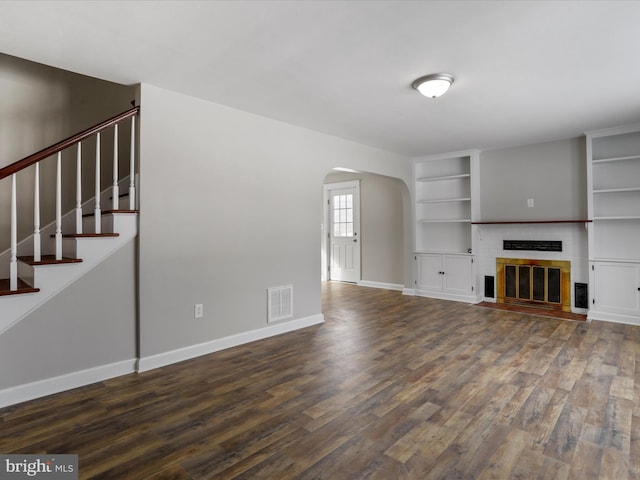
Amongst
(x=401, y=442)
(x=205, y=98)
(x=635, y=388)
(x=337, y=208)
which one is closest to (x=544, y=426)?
(x=401, y=442)

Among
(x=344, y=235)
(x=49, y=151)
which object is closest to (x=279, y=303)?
(x=49, y=151)

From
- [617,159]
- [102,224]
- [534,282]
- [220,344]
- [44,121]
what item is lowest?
[220,344]

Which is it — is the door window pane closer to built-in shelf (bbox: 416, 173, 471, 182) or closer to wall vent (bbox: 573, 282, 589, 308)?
built-in shelf (bbox: 416, 173, 471, 182)

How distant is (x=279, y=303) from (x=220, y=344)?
838mm

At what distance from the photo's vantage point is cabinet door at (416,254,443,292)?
614 cm

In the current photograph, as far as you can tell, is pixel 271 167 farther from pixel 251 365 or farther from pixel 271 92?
pixel 251 365

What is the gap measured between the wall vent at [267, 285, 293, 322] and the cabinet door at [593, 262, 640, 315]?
408cm

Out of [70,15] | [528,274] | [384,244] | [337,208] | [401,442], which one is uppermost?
[70,15]

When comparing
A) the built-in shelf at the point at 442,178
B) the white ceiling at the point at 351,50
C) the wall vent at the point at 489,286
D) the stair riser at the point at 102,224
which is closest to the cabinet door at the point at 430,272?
the wall vent at the point at 489,286

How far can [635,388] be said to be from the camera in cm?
268

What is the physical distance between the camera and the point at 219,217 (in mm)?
3598

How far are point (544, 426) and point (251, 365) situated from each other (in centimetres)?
224

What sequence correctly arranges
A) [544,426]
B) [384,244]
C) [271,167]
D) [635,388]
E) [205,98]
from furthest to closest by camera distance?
1. [384,244]
2. [271,167]
3. [205,98]
4. [635,388]
5. [544,426]

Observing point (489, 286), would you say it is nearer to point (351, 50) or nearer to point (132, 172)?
point (351, 50)
